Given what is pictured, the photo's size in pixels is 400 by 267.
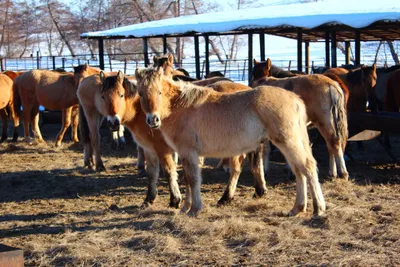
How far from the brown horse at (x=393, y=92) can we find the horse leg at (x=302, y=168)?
522 cm

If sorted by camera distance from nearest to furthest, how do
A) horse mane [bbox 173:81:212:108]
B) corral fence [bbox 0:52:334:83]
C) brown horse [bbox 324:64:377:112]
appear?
horse mane [bbox 173:81:212:108]
brown horse [bbox 324:64:377:112]
corral fence [bbox 0:52:334:83]

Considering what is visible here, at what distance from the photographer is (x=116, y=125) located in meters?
7.91

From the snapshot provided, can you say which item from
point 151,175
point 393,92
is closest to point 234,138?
point 151,175

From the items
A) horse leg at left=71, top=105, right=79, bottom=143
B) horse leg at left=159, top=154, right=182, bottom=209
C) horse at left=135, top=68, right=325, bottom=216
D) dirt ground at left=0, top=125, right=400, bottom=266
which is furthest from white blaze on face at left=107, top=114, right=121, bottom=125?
horse leg at left=71, top=105, right=79, bottom=143

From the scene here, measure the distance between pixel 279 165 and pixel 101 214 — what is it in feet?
15.0

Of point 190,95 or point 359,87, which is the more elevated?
point 190,95

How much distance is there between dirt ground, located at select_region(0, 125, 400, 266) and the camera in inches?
220

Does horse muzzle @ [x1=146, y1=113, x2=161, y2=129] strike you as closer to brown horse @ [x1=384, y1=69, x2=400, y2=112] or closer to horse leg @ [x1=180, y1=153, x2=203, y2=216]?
horse leg @ [x1=180, y1=153, x2=203, y2=216]

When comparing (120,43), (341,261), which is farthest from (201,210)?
(120,43)

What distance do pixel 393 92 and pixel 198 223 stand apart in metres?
6.63

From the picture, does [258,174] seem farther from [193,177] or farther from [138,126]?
[138,126]

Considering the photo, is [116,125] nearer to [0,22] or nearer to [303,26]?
[303,26]

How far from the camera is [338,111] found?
8.95m

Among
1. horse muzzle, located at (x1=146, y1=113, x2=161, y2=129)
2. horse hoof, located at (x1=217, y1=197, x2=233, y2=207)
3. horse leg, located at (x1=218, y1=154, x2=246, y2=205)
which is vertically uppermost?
horse muzzle, located at (x1=146, y1=113, x2=161, y2=129)
